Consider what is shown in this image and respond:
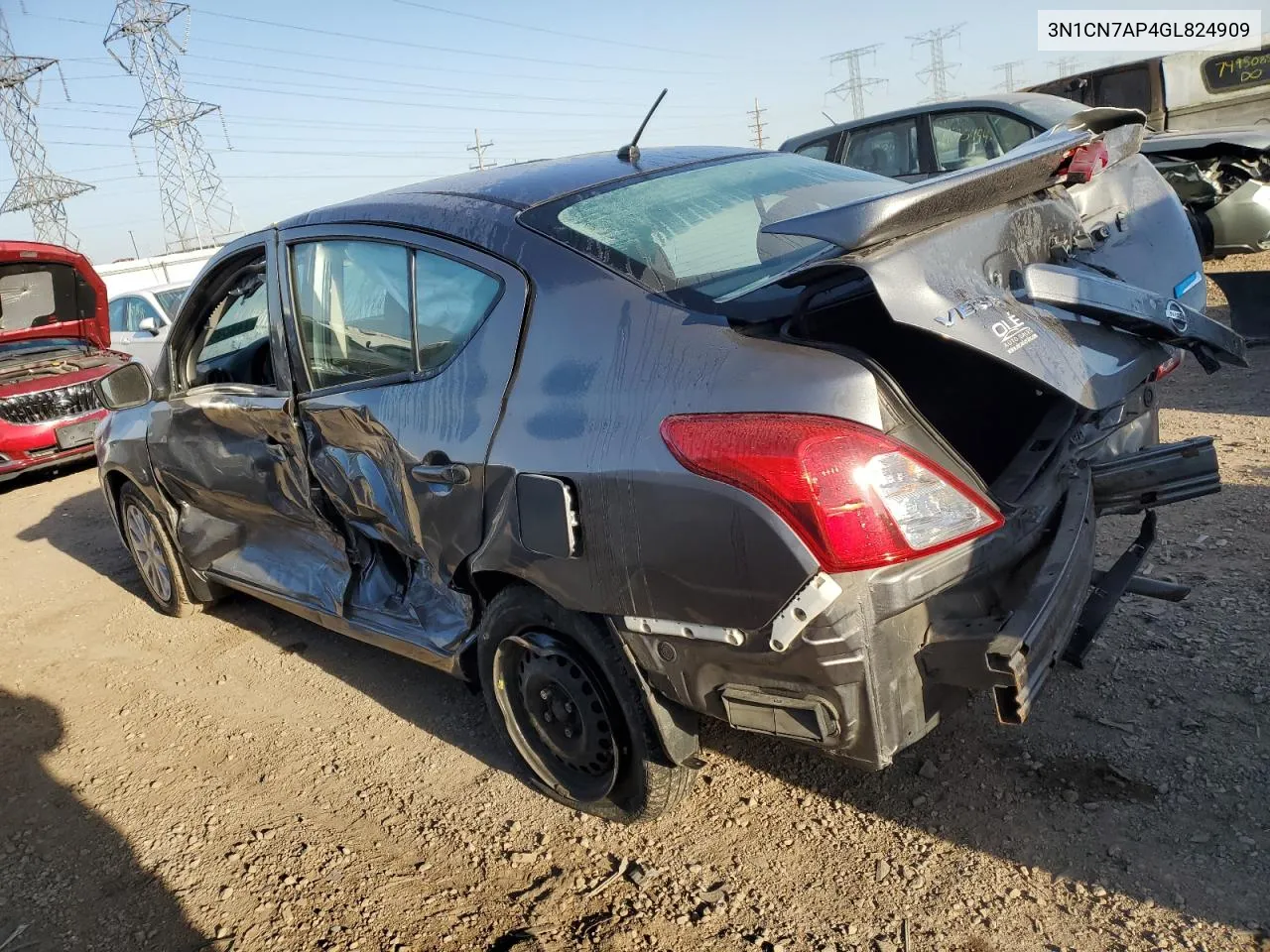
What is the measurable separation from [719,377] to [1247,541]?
108 inches

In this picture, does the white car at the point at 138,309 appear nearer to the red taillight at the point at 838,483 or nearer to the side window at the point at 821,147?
the side window at the point at 821,147

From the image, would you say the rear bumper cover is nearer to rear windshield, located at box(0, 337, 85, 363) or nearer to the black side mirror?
the black side mirror

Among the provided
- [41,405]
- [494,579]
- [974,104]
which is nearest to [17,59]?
[41,405]

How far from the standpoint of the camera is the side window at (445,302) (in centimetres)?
262

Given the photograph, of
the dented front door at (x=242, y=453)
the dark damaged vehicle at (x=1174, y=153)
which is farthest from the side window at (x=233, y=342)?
the dark damaged vehicle at (x=1174, y=153)

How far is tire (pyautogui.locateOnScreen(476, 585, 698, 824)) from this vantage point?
246cm

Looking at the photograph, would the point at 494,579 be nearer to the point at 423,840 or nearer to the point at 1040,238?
the point at 423,840

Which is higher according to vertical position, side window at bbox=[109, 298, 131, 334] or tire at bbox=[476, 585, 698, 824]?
side window at bbox=[109, 298, 131, 334]

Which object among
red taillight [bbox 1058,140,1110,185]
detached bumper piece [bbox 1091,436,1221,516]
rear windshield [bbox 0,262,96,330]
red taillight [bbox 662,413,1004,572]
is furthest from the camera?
rear windshield [bbox 0,262,96,330]

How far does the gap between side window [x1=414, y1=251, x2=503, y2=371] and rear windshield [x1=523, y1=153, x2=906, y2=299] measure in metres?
0.23

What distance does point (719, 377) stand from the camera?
6.77 ft

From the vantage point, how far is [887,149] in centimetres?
841

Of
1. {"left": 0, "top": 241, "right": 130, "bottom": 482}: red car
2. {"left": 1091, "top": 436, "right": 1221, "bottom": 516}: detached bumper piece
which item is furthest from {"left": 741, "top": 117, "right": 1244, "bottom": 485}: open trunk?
{"left": 0, "top": 241, "right": 130, "bottom": 482}: red car

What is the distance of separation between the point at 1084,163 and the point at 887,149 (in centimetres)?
620
